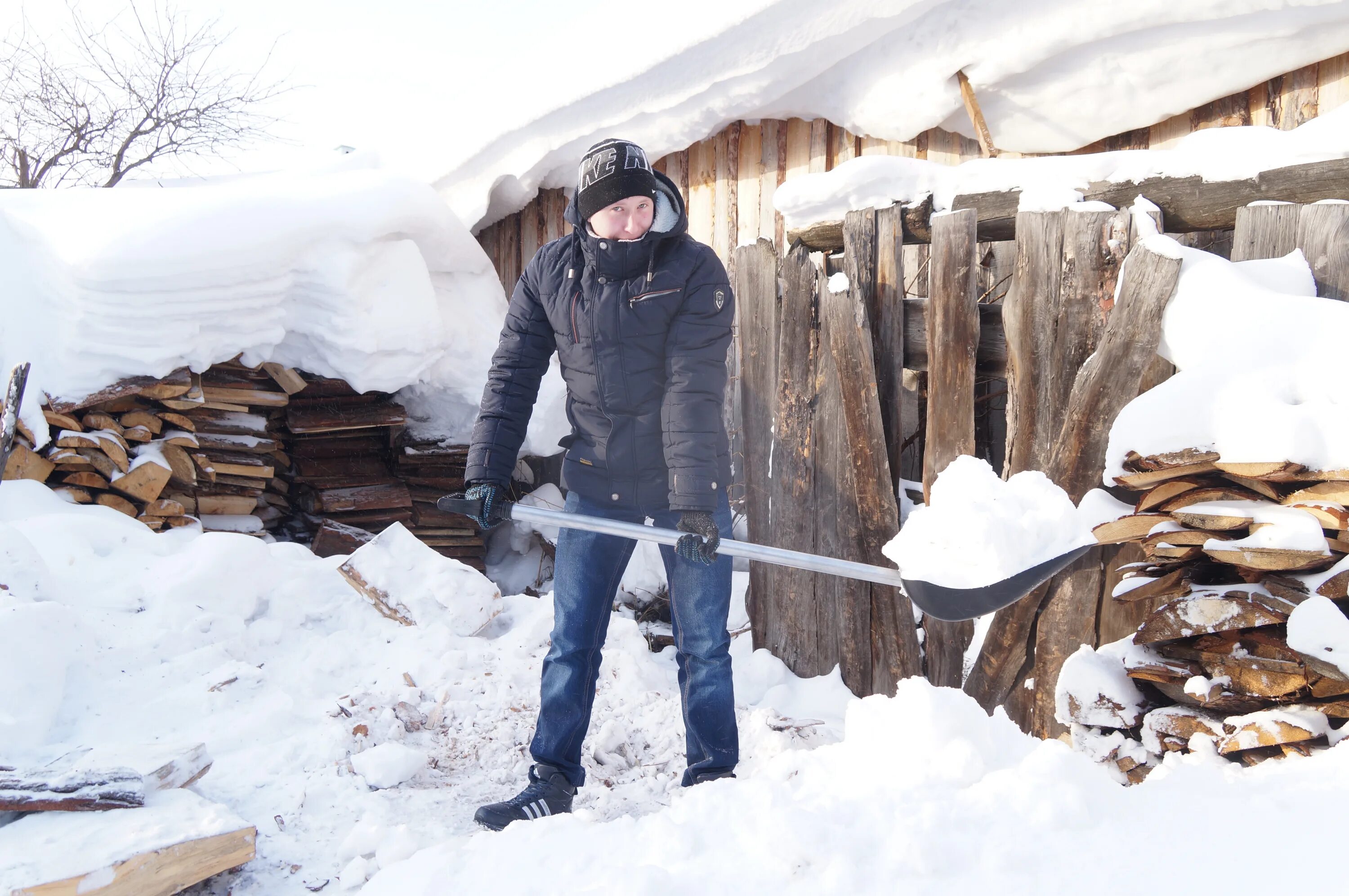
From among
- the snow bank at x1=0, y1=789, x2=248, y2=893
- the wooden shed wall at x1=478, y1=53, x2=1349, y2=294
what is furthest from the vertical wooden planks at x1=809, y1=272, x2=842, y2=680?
the snow bank at x1=0, y1=789, x2=248, y2=893

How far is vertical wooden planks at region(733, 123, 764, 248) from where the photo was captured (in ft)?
15.7

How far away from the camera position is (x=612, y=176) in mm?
2457

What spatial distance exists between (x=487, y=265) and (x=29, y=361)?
2.92m

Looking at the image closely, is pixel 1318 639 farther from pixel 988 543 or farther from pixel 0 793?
pixel 0 793

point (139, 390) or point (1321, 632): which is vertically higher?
point (139, 390)

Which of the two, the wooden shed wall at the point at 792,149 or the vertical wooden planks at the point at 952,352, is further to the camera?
the wooden shed wall at the point at 792,149

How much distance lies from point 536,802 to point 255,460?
11.4ft

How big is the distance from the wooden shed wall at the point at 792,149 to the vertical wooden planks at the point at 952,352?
1211mm

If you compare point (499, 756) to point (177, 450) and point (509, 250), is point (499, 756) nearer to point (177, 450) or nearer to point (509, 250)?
point (177, 450)

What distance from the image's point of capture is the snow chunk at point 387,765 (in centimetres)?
276

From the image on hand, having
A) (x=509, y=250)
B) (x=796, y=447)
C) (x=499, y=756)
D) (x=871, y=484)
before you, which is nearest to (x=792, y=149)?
(x=796, y=447)

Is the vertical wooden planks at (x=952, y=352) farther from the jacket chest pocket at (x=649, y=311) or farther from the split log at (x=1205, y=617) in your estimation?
the jacket chest pocket at (x=649, y=311)

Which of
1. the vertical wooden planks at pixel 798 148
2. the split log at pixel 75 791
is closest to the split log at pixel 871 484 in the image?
the vertical wooden planks at pixel 798 148

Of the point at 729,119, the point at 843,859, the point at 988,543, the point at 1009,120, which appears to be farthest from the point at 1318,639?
the point at 729,119
